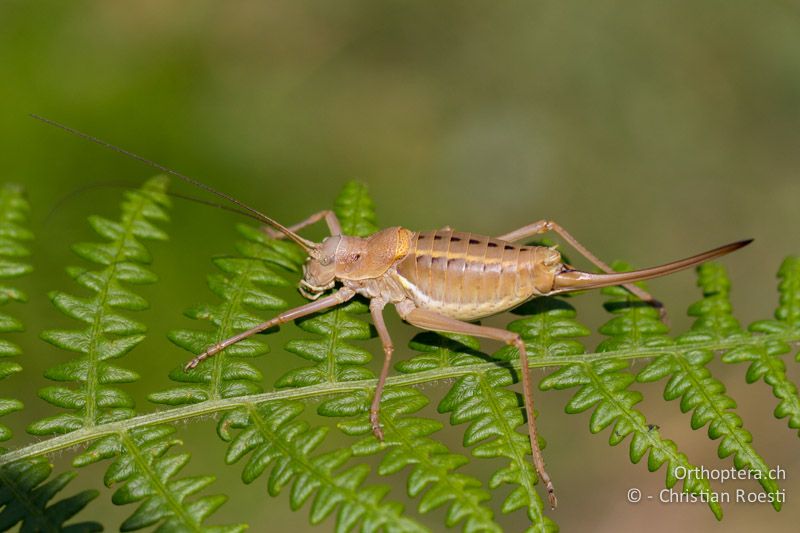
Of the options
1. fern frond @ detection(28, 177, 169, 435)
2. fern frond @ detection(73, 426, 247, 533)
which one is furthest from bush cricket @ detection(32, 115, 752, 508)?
fern frond @ detection(73, 426, 247, 533)

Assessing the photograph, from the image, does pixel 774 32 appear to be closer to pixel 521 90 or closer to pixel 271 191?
pixel 521 90

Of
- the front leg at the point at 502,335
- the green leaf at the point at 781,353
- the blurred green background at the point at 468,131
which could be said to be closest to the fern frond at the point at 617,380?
the front leg at the point at 502,335

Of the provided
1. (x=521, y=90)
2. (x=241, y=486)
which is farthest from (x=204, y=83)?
(x=241, y=486)

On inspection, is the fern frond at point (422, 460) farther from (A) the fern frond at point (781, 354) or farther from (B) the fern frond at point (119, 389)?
(A) the fern frond at point (781, 354)

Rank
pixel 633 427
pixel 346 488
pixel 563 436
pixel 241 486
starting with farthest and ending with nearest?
1. pixel 563 436
2. pixel 241 486
3. pixel 633 427
4. pixel 346 488

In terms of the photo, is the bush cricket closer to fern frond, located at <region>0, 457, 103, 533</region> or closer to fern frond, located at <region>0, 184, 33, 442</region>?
fern frond, located at <region>0, 184, 33, 442</region>

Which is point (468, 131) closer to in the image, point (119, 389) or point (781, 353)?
point (781, 353)

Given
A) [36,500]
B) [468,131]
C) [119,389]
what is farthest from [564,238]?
[468,131]
